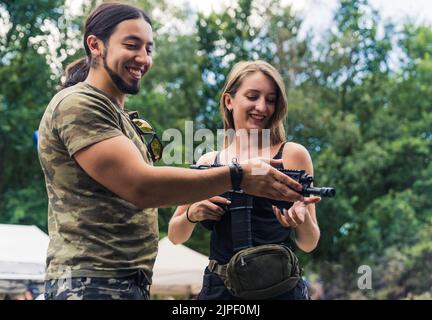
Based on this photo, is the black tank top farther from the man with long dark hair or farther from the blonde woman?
the man with long dark hair

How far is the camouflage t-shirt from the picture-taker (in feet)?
7.18

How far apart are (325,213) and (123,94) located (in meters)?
22.9

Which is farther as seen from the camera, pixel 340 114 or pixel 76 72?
pixel 340 114

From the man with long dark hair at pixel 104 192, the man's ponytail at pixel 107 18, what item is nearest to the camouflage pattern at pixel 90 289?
the man with long dark hair at pixel 104 192

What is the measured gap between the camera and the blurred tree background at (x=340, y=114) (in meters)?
24.6

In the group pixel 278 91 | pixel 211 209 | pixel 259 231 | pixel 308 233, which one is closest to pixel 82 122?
pixel 211 209

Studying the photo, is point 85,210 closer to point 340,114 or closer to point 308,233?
point 308,233

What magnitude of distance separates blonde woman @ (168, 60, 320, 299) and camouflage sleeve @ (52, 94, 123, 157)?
0.68 meters

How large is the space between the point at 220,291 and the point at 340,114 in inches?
914

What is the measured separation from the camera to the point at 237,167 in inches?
87.0

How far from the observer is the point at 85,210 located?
87.0 inches

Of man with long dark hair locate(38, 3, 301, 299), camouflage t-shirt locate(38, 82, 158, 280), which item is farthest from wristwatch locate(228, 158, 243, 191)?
camouflage t-shirt locate(38, 82, 158, 280)

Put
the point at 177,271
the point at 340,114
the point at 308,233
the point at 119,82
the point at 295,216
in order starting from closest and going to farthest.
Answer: the point at 119,82
the point at 295,216
the point at 308,233
the point at 177,271
the point at 340,114

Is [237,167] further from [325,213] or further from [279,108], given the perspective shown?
[325,213]
